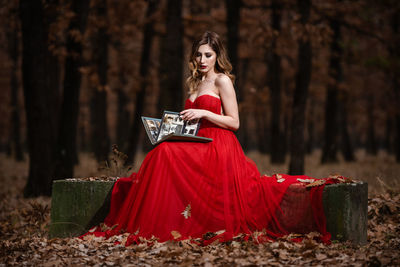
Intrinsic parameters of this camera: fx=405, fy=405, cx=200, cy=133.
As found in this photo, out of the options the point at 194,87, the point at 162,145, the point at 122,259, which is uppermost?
the point at 194,87

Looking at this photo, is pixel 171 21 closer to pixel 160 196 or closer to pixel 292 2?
pixel 292 2

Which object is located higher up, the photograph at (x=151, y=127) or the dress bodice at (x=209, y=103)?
the dress bodice at (x=209, y=103)

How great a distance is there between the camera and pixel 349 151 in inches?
671

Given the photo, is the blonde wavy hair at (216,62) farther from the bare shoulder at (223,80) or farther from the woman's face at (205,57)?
the bare shoulder at (223,80)

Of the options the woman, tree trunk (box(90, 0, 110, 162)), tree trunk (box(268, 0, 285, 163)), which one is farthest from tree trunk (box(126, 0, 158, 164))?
the woman

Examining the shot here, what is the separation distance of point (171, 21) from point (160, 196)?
20.2 feet

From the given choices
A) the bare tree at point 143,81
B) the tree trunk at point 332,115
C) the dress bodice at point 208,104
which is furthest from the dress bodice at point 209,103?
the tree trunk at point 332,115

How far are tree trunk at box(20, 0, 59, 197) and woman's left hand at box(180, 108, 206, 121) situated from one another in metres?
4.64

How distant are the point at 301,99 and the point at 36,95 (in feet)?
18.2

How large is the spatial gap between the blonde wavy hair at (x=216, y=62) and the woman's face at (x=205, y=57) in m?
0.04

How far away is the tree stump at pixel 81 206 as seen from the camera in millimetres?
5000

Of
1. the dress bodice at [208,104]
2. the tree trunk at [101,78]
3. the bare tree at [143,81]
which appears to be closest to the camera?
the dress bodice at [208,104]

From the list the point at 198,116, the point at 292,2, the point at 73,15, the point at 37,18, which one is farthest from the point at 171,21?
the point at 198,116

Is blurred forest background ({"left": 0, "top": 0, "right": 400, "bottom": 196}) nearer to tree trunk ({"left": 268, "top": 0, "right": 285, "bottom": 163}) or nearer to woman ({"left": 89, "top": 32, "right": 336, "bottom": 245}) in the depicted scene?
tree trunk ({"left": 268, "top": 0, "right": 285, "bottom": 163})
